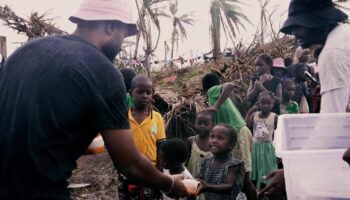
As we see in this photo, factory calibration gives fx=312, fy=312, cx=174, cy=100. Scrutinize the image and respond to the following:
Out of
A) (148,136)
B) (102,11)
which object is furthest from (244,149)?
(102,11)

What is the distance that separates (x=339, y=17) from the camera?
189cm

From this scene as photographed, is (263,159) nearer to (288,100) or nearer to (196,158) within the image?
(196,158)

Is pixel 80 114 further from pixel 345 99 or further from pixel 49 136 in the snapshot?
pixel 345 99

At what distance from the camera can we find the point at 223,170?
103 inches

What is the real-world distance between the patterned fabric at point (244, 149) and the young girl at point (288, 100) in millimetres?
913

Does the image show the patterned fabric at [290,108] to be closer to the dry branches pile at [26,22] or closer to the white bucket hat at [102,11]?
the white bucket hat at [102,11]

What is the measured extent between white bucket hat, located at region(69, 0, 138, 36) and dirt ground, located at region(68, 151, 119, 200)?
332cm

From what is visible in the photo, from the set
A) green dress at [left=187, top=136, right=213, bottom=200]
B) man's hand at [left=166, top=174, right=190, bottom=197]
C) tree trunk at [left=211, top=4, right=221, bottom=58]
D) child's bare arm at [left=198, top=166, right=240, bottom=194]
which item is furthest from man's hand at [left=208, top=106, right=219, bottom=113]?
tree trunk at [left=211, top=4, right=221, bottom=58]

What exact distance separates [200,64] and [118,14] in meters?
9.31

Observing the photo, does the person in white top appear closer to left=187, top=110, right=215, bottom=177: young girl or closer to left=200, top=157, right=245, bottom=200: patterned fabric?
left=200, top=157, right=245, bottom=200: patterned fabric

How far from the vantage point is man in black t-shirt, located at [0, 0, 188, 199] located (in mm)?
1229

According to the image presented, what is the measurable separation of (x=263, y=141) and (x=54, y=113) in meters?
3.02

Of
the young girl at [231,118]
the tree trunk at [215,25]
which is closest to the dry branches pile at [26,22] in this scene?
the young girl at [231,118]

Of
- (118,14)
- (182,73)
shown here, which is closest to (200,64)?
(182,73)
